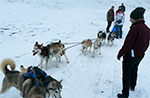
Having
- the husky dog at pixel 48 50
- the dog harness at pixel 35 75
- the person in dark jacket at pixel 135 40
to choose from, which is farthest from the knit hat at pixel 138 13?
the husky dog at pixel 48 50

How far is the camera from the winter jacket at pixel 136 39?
10.7 feet

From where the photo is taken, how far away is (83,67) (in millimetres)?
6012

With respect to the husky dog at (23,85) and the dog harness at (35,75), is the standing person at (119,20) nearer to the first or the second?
the dog harness at (35,75)

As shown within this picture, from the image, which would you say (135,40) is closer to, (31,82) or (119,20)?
(31,82)

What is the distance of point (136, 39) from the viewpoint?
3.31 m

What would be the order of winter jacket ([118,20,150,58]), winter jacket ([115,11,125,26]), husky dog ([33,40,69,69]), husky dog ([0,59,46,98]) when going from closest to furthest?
husky dog ([0,59,46,98]) < winter jacket ([118,20,150,58]) < husky dog ([33,40,69,69]) < winter jacket ([115,11,125,26])

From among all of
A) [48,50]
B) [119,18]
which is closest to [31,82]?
[48,50]

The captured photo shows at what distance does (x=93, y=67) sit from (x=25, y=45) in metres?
3.93

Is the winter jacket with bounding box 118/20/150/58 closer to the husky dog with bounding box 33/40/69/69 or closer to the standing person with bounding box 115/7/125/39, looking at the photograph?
the husky dog with bounding box 33/40/69/69

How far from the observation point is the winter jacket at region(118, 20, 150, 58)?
129 inches

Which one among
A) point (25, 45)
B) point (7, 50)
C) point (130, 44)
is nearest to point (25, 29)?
point (25, 45)

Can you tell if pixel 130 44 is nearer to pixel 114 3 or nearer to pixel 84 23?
pixel 84 23

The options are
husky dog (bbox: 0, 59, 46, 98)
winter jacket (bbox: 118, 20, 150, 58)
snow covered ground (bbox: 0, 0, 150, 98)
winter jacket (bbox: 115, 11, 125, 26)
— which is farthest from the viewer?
winter jacket (bbox: 115, 11, 125, 26)

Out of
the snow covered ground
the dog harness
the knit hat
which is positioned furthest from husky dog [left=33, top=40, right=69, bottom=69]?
the knit hat
